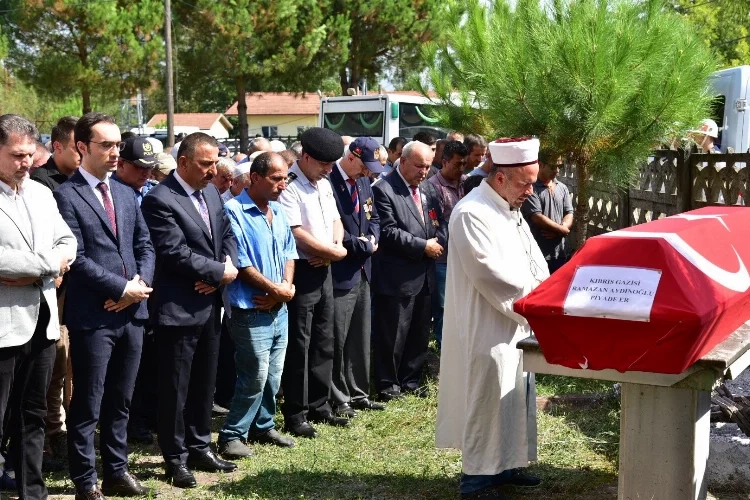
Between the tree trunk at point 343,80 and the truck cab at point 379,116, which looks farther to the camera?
the tree trunk at point 343,80

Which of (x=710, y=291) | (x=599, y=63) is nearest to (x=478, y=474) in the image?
(x=710, y=291)

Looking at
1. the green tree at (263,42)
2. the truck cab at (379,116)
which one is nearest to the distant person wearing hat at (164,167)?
the truck cab at (379,116)

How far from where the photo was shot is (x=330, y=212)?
6.84 metres

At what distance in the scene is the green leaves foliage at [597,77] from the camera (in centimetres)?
747

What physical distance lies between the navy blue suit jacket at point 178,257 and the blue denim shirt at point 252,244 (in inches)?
13.1

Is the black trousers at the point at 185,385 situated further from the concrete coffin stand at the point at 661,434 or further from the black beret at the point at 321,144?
the concrete coffin stand at the point at 661,434

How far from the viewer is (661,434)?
4441 mm

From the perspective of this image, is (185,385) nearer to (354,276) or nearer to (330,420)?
(330,420)

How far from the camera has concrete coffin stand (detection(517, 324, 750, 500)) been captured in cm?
442

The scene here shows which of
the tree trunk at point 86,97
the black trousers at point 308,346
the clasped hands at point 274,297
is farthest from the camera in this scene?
the tree trunk at point 86,97

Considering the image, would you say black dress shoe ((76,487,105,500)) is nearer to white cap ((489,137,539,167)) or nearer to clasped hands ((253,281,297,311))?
clasped hands ((253,281,297,311))

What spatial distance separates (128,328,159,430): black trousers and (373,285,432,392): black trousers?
5.84 ft

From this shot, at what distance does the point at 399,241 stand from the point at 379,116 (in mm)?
14127

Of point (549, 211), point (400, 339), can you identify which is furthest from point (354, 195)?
point (549, 211)
